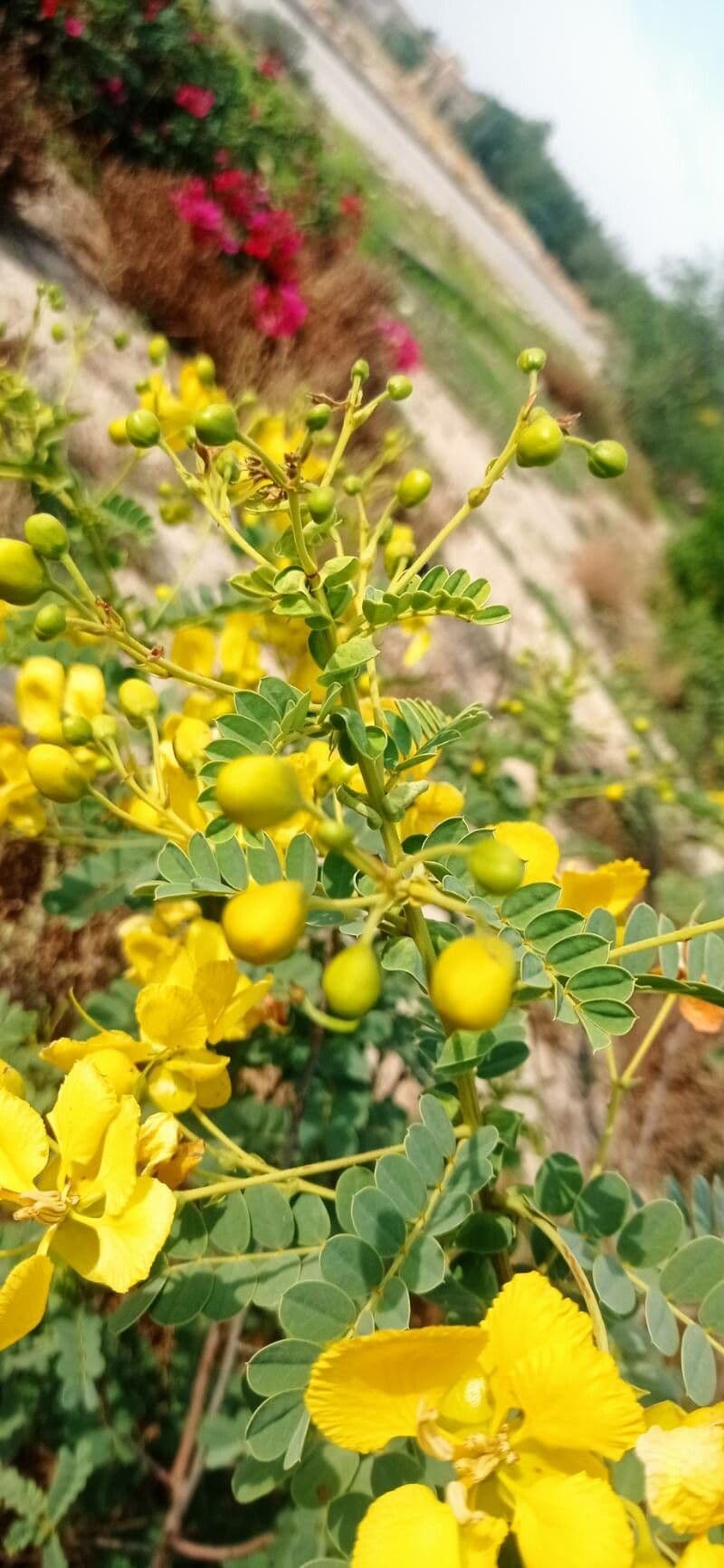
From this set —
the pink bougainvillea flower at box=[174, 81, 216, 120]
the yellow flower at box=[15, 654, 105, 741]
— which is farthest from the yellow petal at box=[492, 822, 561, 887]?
the pink bougainvillea flower at box=[174, 81, 216, 120]

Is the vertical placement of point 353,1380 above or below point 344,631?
below

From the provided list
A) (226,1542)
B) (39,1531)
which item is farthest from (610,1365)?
(226,1542)

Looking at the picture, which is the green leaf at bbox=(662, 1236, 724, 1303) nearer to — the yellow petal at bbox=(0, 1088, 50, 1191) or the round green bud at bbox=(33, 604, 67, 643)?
the yellow petal at bbox=(0, 1088, 50, 1191)

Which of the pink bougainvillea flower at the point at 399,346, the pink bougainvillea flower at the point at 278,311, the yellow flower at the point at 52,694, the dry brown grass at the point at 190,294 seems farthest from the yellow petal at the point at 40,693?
the pink bougainvillea flower at the point at 399,346

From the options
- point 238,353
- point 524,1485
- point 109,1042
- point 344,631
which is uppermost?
point 344,631

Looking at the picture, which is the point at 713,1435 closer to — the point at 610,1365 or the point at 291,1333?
the point at 610,1365

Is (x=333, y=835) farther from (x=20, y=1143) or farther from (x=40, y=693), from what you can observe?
(x=40, y=693)

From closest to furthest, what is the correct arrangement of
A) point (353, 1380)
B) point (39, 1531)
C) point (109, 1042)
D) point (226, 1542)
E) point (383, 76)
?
point (353, 1380) → point (109, 1042) → point (39, 1531) → point (226, 1542) → point (383, 76)

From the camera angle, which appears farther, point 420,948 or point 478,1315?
point 478,1315
